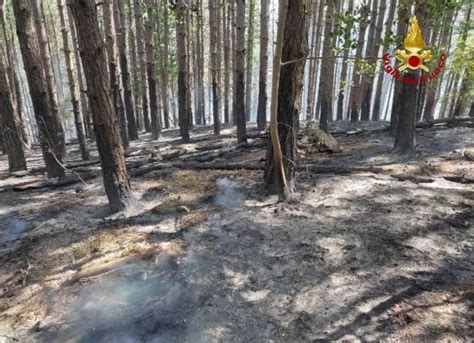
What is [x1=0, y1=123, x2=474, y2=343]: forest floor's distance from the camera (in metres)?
3.36

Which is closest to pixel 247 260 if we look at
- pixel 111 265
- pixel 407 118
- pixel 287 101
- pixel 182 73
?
pixel 111 265

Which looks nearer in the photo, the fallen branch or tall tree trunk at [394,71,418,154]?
the fallen branch

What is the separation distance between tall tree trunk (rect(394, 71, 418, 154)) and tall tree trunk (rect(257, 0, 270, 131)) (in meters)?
5.80

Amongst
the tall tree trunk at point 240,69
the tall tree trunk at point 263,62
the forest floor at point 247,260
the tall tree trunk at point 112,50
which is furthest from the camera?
the tall tree trunk at point 263,62

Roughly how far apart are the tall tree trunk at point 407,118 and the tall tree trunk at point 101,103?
6.11 m

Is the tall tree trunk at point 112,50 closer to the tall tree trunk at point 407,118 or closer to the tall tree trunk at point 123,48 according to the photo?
the tall tree trunk at point 123,48

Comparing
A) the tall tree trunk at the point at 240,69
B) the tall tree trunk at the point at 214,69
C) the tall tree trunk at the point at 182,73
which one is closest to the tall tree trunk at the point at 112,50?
the tall tree trunk at the point at 182,73

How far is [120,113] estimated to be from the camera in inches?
488

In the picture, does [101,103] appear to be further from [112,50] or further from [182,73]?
[182,73]

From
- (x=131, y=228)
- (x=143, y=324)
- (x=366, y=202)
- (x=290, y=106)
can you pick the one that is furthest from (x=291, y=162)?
(x=143, y=324)

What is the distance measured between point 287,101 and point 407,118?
12.9 ft

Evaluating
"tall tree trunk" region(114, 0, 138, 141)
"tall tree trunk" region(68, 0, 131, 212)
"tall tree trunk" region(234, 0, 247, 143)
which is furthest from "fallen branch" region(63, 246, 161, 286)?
"tall tree trunk" region(114, 0, 138, 141)

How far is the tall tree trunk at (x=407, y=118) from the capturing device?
7.93 meters

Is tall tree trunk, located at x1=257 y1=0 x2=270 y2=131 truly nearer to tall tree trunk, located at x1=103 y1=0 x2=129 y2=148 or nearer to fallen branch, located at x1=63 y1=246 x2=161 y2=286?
tall tree trunk, located at x1=103 y1=0 x2=129 y2=148
